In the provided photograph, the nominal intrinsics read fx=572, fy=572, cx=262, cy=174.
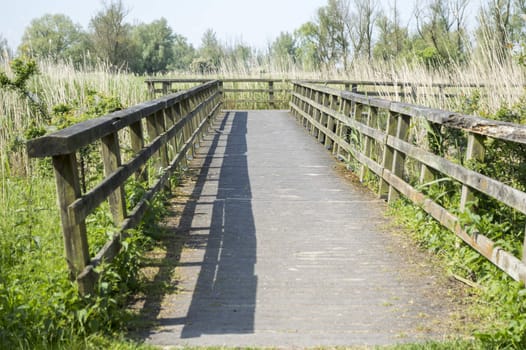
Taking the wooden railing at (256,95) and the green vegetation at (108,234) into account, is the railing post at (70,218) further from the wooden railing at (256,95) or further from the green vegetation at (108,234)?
the wooden railing at (256,95)

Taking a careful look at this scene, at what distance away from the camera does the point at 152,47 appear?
85500mm

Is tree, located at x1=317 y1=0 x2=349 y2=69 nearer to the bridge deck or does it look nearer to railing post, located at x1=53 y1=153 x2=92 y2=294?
the bridge deck

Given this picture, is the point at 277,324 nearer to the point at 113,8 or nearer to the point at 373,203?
the point at 373,203

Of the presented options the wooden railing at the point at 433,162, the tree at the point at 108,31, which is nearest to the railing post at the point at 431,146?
the wooden railing at the point at 433,162

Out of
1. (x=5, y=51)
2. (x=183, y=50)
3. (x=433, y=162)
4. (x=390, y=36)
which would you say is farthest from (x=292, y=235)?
(x=183, y=50)

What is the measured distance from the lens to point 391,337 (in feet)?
11.4

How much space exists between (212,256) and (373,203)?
8.67 ft

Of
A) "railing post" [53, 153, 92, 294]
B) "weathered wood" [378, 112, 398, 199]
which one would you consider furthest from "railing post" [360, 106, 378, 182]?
"railing post" [53, 153, 92, 294]

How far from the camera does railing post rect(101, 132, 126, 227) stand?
4254 mm

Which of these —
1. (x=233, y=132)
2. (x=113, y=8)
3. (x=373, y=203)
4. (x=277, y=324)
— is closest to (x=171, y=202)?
(x=373, y=203)

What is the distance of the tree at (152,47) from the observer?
8169 centimetres

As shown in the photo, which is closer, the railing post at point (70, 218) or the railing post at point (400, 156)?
the railing post at point (70, 218)

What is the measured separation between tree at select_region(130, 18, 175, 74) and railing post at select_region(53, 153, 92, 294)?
250 feet

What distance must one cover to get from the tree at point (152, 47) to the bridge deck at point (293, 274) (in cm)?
7331
